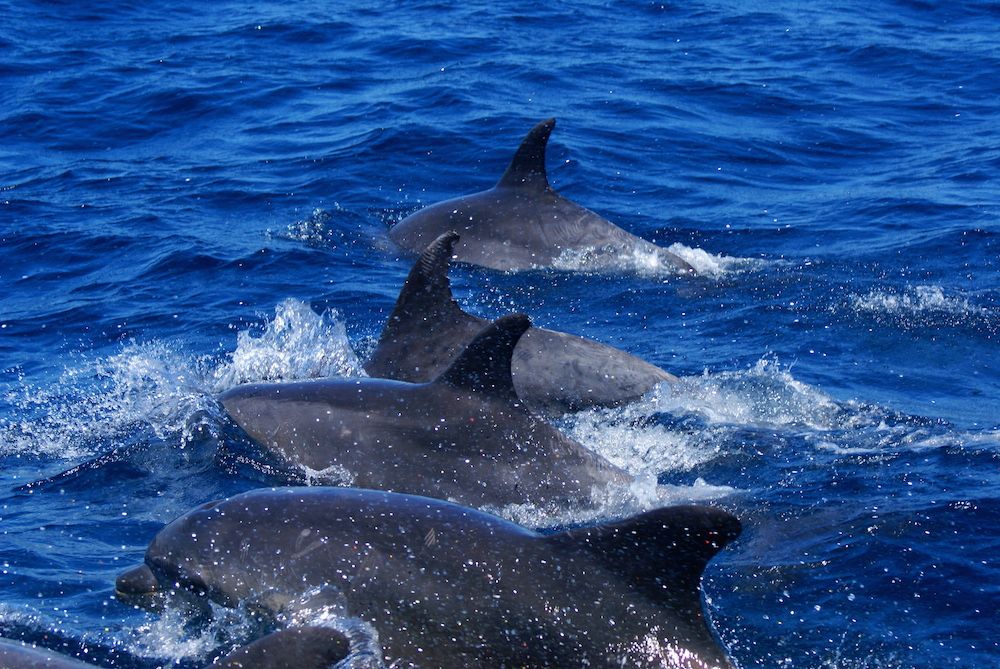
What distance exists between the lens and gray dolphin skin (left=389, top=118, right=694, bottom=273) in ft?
53.7

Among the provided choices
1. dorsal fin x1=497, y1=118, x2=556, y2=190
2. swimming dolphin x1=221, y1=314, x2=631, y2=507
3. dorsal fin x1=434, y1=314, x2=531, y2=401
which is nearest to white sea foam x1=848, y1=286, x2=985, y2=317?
dorsal fin x1=497, y1=118, x2=556, y2=190

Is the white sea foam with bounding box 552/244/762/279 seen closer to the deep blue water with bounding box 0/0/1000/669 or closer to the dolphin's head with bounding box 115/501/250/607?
the deep blue water with bounding box 0/0/1000/669

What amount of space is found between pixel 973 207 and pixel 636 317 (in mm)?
6970

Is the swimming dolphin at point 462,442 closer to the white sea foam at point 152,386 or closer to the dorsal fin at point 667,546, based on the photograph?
the white sea foam at point 152,386

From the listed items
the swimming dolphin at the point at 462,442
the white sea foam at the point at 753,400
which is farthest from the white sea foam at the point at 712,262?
the swimming dolphin at the point at 462,442

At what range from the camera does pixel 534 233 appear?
16.5 meters

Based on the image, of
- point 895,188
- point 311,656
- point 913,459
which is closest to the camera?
point 311,656

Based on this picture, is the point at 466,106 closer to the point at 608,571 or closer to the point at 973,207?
the point at 973,207

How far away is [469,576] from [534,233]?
981 cm

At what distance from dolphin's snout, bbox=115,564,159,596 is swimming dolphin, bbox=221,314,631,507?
1.70m

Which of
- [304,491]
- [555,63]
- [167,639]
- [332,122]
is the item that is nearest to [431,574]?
[304,491]

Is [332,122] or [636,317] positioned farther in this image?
[332,122]

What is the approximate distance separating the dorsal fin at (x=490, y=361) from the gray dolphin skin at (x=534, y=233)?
7204 millimetres

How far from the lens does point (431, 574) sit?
7.06m
